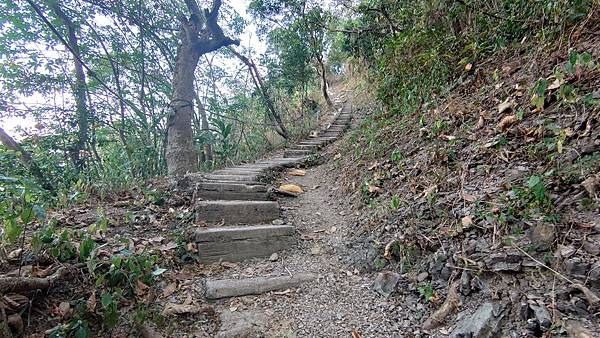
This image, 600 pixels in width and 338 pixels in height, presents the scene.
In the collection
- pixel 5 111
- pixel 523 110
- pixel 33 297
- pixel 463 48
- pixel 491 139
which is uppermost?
pixel 5 111

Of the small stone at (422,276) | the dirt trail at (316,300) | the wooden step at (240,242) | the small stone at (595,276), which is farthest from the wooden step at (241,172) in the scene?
the small stone at (595,276)

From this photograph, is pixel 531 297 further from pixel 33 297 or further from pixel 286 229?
pixel 33 297

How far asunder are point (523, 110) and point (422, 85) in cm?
178

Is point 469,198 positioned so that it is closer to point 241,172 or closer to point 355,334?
point 355,334

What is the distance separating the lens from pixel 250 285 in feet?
6.50

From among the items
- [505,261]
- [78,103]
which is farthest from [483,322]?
[78,103]

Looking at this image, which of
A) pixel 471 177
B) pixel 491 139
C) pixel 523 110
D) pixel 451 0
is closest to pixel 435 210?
pixel 471 177

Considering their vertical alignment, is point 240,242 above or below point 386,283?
above

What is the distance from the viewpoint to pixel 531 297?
1272 millimetres

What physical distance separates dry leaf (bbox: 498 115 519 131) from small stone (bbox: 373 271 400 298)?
136 centimetres

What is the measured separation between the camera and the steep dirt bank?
4.16ft

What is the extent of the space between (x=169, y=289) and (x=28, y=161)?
4.75 metres

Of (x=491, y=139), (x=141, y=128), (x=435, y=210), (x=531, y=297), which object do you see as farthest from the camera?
(x=141, y=128)

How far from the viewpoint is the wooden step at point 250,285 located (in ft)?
6.26
